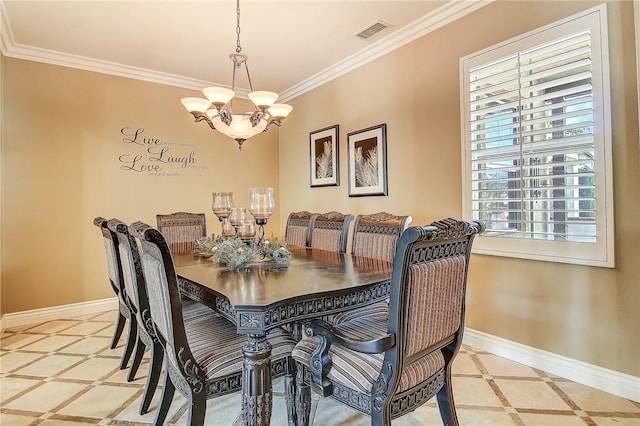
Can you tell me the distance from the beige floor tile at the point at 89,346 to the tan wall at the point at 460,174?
2661 mm

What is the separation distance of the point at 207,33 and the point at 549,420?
3.84 m

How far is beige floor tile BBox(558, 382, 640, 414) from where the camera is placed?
6.40 ft

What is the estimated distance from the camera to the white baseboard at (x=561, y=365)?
2055mm

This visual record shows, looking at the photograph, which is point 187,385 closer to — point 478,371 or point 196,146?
point 478,371

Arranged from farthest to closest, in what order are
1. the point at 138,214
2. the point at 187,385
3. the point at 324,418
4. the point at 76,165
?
the point at 138,214, the point at 76,165, the point at 324,418, the point at 187,385

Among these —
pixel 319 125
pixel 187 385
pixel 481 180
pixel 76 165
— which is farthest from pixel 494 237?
pixel 76 165

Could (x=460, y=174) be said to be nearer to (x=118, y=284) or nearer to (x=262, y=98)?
(x=262, y=98)

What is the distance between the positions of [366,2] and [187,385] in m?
2.91

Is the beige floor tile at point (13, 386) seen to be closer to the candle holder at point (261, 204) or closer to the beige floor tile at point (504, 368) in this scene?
the candle holder at point (261, 204)

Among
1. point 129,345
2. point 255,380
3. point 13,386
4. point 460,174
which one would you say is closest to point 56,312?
point 13,386

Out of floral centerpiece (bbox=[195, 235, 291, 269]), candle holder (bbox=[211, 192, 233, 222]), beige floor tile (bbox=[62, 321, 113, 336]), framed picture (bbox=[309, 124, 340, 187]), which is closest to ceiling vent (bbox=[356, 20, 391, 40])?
framed picture (bbox=[309, 124, 340, 187])

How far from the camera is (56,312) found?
3.68m

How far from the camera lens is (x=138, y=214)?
412 centimetres

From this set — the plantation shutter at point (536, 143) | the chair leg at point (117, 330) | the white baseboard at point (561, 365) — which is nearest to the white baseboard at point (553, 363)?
A: the white baseboard at point (561, 365)
